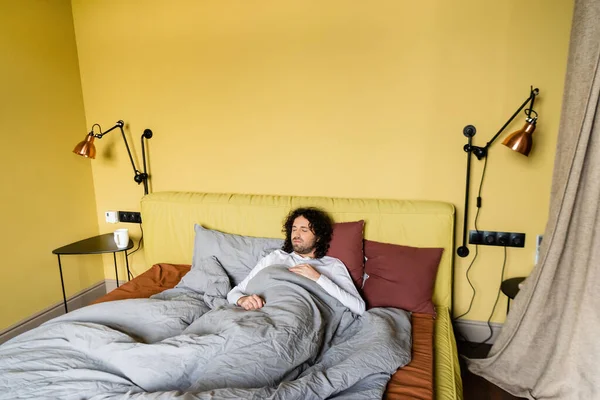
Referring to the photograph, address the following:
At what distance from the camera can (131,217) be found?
2803 millimetres

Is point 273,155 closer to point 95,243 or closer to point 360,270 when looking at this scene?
point 360,270

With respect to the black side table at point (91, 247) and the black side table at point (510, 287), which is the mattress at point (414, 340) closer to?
the black side table at point (91, 247)

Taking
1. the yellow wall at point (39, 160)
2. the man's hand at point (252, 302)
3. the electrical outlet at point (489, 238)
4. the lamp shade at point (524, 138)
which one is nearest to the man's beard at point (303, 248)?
the man's hand at point (252, 302)

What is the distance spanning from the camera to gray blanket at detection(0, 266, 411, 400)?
1.21 metres

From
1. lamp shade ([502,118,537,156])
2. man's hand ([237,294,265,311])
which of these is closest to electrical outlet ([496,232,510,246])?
lamp shade ([502,118,537,156])

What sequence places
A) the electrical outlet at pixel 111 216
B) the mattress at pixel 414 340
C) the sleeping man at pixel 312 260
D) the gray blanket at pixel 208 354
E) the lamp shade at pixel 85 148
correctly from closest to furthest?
Answer: the gray blanket at pixel 208 354
the mattress at pixel 414 340
the sleeping man at pixel 312 260
the lamp shade at pixel 85 148
the electrical outlet at pixel 111 216

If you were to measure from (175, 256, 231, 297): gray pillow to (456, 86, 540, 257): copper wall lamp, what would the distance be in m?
1.38

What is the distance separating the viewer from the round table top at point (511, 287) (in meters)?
1.99

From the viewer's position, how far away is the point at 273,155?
246 centimetres

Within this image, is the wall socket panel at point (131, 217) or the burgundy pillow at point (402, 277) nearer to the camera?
the burgundy pillow at point (402, 277)

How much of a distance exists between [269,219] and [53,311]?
1.68m

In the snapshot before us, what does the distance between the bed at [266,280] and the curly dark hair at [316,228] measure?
0.43ft

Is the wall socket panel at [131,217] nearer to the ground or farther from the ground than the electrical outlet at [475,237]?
farther from the ground

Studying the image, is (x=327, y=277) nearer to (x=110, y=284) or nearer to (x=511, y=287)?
(x=511, y=287)
